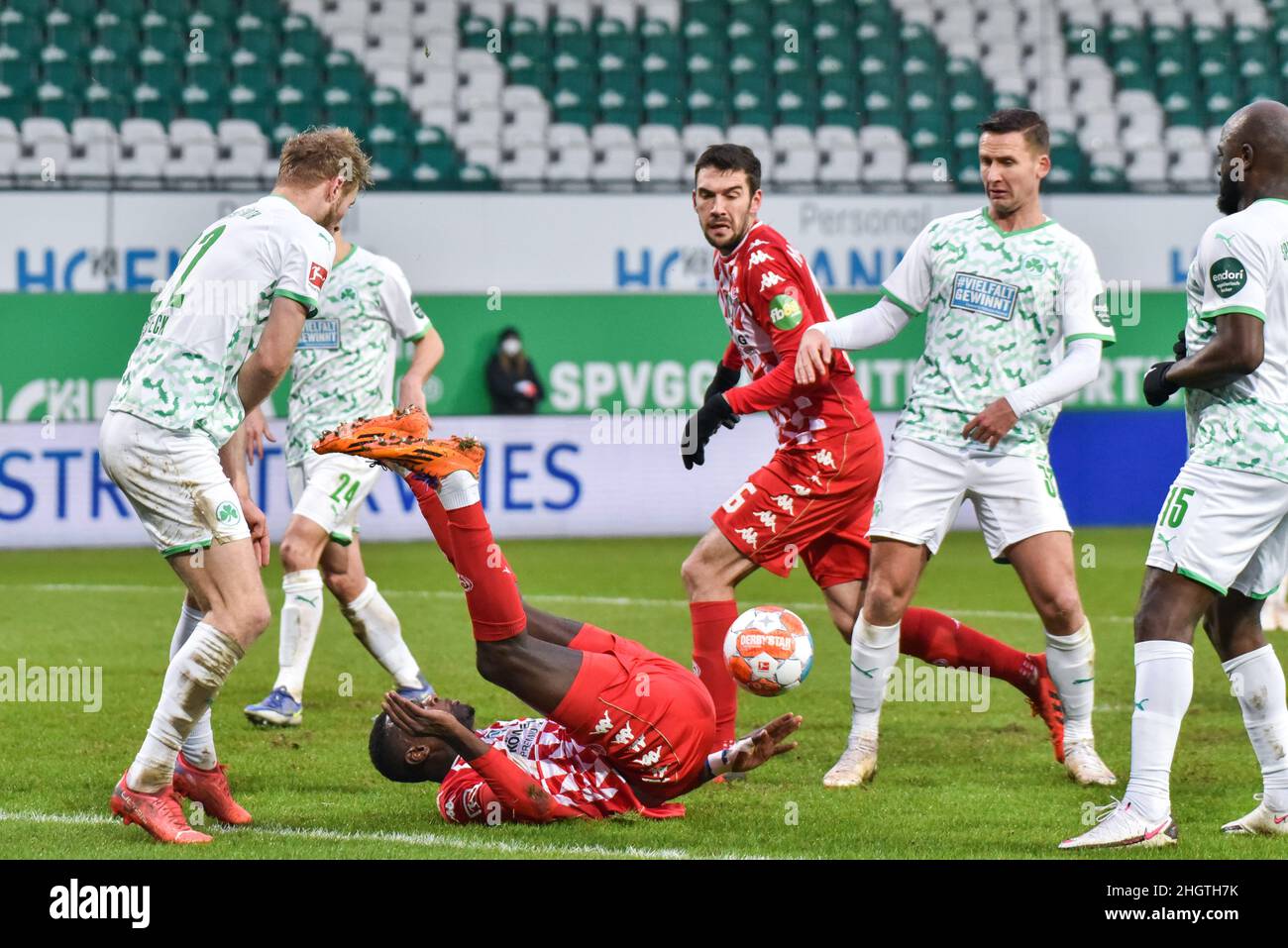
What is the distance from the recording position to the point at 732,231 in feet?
21.0

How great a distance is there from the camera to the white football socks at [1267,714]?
17.2 ft

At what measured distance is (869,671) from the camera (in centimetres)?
631

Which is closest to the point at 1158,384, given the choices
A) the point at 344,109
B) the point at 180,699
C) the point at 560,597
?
the point at 180,699

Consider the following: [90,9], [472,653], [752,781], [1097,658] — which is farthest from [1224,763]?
[90,9]

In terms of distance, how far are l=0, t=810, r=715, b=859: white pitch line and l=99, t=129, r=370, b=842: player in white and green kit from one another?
0.92ft

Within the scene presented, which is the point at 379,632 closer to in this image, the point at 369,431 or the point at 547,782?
the point at 547,782

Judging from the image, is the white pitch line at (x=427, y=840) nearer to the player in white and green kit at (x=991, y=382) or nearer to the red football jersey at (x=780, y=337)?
the player in white and green kit at (x=991, y=382)

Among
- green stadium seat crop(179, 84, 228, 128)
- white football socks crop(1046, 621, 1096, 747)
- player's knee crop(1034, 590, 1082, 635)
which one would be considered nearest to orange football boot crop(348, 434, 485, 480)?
player's knee crop(1034, 590, 1082, 635)

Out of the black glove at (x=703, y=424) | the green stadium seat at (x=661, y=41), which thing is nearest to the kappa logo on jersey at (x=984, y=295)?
the black glove at (x=703, y=424)

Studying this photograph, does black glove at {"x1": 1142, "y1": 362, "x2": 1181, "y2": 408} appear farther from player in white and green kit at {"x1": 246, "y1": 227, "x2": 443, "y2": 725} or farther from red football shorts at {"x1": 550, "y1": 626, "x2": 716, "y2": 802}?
player in white and green kit at {"x1": 246, "y1": 227, "x2": 443, "y2": 725}

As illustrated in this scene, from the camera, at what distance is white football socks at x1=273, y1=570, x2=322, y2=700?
7.49 m

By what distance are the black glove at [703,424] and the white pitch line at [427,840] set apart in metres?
1.65

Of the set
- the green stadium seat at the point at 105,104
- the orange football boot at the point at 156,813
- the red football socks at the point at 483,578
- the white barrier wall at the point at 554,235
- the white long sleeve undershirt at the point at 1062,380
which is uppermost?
the green stadium seat at the point at 105,104

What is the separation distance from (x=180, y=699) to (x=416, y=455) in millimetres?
1035
